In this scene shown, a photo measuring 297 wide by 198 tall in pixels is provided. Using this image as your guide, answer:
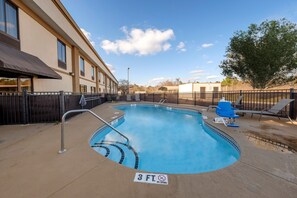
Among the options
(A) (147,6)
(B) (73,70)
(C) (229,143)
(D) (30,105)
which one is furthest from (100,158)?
(A) (147,6)

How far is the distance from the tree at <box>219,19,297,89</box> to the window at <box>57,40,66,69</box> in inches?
702

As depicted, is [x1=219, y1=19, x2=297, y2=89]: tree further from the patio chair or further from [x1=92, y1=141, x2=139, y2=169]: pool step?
[x1=92, y1=141, x2=139, y2=169]: pool step

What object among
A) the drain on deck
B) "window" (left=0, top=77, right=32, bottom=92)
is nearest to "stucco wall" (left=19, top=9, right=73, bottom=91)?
"window" (left=0, top=77, right=32, bottom=92)

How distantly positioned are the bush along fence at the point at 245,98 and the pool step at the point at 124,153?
24.3 ft

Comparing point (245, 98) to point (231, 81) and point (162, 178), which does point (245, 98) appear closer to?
point (162, 178)

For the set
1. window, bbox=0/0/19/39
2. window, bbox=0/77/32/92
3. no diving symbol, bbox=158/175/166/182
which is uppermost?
window, bbox=0/0/19/39

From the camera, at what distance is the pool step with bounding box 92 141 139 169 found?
371 cm

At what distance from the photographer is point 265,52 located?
1514 cm

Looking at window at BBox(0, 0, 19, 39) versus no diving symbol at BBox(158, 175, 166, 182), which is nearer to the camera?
no diving symbol at BBox(158, 175, 166, 182)

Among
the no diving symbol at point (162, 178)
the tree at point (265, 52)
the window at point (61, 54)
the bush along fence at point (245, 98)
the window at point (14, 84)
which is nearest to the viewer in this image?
the no diving symbol at point (162, 178)

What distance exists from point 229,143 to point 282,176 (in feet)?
7.11

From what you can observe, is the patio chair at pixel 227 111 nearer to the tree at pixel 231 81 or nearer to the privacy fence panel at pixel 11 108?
the privacy fence panel at pixel 11 108

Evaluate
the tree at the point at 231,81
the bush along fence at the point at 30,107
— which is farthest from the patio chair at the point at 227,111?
the tree at the point at 231,81

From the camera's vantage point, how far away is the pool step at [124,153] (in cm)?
371
